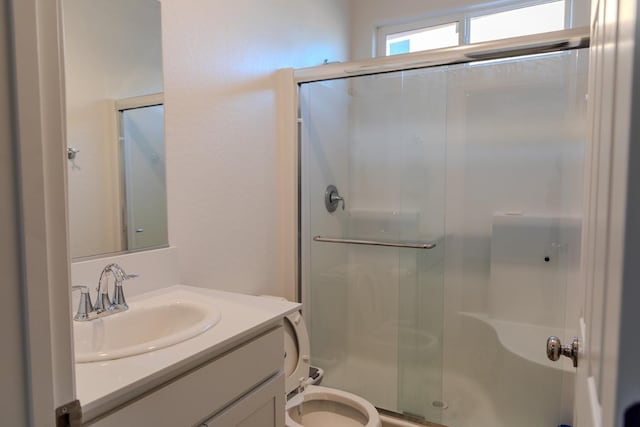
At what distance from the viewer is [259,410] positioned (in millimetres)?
1151

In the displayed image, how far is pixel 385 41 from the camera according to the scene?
9.48 feet

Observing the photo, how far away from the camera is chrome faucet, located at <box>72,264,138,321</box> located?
3.59 feet

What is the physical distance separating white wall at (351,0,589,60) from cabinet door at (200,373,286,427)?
93.6 inches

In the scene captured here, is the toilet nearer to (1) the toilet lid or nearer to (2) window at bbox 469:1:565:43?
(1) the toilet lid

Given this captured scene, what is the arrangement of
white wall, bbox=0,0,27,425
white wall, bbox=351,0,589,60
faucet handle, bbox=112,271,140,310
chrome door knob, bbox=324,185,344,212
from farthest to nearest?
1. white wall, bbox=351,0,589,60
2. chrome door knob, bbox=324,185,344,212
3. faucet handle, bbox=112,271,140,310
4. white wall, bbox=0,0,27,425

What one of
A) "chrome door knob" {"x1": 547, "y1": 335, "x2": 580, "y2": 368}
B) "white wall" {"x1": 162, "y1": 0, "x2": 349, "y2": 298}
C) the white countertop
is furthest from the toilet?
"chrome door knob" {"x1": 547, "y1": 335, "x2": 580, "y2": 368}

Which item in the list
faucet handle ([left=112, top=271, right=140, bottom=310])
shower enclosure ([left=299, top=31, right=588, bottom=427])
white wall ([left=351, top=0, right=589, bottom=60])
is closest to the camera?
faucet handle ([left=112, top=271, right=140, bottom=310])

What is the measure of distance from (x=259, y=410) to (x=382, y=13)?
2.61 metres

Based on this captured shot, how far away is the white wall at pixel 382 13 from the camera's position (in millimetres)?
2623

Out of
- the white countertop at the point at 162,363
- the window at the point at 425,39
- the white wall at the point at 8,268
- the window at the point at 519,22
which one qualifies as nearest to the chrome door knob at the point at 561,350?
the white countertop at the point at 162,363

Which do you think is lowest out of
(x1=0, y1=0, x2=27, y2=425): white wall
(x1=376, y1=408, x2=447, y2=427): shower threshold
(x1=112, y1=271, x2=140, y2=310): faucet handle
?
(x1=376, y1=408, x2=447, y2=427): shower threshold

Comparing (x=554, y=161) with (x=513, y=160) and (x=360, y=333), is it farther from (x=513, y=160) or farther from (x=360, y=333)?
(x=360, y=333)

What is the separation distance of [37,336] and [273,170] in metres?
1.70

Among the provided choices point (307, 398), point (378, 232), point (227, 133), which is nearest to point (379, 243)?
point (378, 232)
